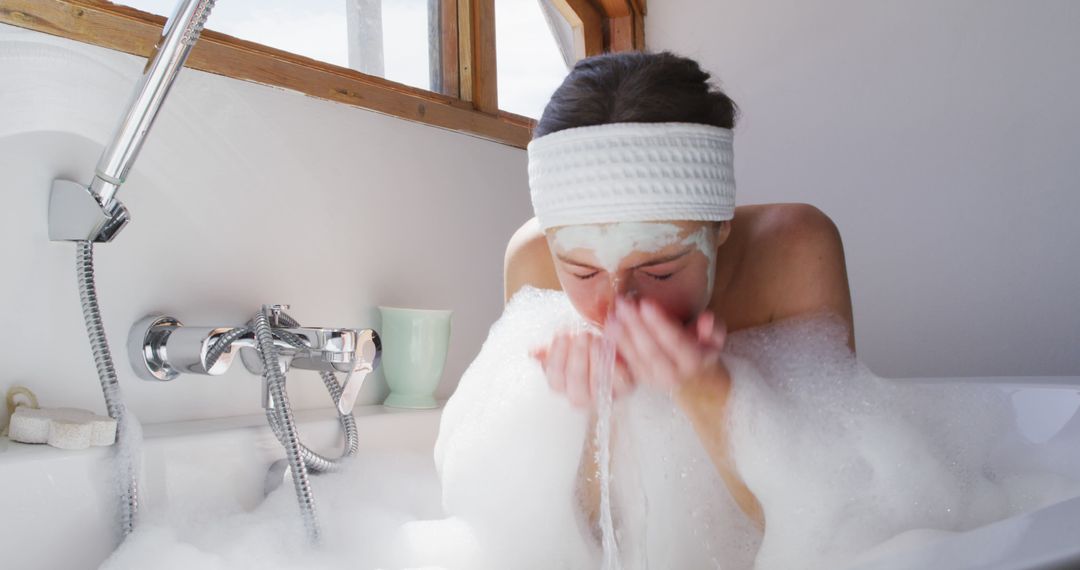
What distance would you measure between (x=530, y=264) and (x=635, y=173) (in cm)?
46

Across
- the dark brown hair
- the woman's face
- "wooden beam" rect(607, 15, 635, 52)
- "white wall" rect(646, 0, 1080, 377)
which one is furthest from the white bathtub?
"wooden beam" rect(607, 15, 635, 52)

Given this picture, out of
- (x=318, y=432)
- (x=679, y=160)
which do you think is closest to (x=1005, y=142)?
(x=679, y=160)

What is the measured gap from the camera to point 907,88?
7.68 ft

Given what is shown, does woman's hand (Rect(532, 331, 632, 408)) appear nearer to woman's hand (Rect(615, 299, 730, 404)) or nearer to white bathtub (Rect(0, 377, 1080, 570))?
woman's hand (Rect(615, 299, 730, 404))

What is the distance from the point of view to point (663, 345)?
843 mm

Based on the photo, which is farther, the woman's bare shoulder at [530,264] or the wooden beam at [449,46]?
the wooden beam at [449,46]

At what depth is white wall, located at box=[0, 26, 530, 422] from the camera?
1.17m

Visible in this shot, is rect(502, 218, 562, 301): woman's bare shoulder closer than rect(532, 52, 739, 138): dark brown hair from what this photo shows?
No

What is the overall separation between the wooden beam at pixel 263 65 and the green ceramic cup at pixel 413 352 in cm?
45

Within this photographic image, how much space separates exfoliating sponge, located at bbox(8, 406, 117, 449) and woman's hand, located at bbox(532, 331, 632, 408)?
59 centimetres

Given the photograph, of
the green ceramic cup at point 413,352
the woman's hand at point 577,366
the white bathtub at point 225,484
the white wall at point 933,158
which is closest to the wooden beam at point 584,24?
the white wall at point 933,158

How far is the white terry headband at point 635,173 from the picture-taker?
3.04ft

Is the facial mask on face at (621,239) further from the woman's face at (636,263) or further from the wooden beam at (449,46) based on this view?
the wooden beam at (449,46)

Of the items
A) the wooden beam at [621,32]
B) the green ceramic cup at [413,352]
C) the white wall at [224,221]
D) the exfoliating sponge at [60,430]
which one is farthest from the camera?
the wooden beam at [621,32]
